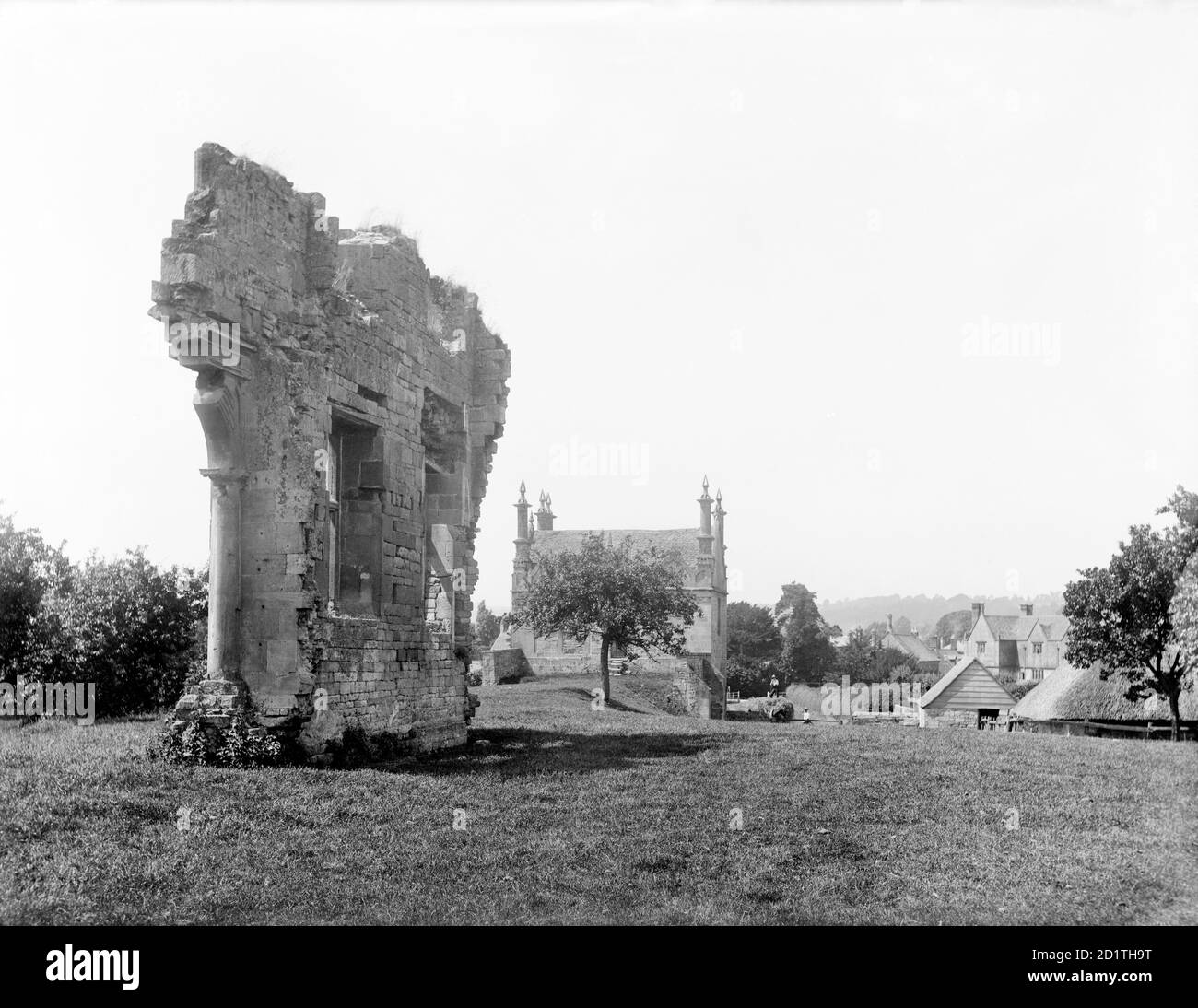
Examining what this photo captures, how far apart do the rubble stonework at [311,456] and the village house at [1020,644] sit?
2871 inches

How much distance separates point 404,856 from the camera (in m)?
8.45

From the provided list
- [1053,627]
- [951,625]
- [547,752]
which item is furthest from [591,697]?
[951,625]

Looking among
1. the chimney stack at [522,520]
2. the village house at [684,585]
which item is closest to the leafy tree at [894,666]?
the village house at [684,585]

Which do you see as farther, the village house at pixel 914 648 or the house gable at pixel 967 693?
the village house at pixel 914 648

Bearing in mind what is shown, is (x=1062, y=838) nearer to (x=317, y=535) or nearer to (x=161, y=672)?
(x=317, y=535)

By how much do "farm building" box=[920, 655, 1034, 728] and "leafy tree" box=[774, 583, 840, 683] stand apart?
115 feet

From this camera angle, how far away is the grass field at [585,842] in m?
7.40

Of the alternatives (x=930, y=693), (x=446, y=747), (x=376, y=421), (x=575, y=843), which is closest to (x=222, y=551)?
(x=376, y=421)

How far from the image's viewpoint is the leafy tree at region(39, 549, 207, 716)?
86.0 feet

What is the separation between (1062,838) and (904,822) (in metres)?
1.42

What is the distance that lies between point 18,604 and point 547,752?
1678cm

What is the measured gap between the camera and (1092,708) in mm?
33375

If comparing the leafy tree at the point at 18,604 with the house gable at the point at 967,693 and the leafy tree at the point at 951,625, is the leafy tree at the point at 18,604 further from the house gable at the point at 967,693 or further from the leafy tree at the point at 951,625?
the leafy tree at the point at 951,625

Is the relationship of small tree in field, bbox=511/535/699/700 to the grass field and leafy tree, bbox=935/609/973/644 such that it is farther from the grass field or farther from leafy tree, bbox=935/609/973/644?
leafy tree, bbox=935/609/973/644
